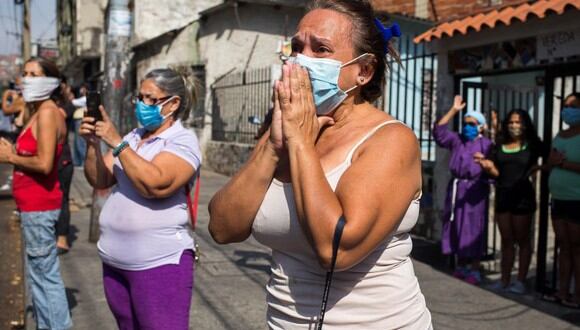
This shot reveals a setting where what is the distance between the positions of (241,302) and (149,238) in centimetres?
263

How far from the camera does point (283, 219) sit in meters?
1.89

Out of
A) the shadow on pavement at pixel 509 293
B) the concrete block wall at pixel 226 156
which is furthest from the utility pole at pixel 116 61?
the concrete block wall at pixel 226 156

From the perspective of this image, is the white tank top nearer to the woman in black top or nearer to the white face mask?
the white face mask

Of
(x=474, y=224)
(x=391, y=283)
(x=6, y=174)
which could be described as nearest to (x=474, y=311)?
(x=474, y=224)

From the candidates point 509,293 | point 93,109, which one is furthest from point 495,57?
point 93,109

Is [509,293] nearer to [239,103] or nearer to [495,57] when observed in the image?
[495,57]

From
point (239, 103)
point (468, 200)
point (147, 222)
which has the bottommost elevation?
point (468, 200)

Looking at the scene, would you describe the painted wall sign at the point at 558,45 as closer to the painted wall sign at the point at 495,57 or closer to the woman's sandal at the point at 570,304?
the painted wall sign at the point at 495,57

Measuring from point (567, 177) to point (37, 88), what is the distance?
4287 mm

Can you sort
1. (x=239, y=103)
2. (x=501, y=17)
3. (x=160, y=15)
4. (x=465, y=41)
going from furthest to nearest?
(x=160, y=15) < (x=239, y=103) < (x=465, y=41) < (x=501, y=17)

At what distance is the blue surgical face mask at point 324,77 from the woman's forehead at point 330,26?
0.23 feet

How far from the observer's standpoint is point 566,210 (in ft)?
18.7

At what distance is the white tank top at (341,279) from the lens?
190cm

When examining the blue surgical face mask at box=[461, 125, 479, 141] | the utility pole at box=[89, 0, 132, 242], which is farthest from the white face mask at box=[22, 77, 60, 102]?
the blue surgical face mask at box=[461, 125, 479, 141]
